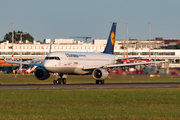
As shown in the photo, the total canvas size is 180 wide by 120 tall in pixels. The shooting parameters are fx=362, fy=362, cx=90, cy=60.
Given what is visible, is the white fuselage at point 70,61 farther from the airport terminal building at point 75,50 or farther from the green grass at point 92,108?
the airport terminal building at point 75,50

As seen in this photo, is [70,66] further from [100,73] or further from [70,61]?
[100,73]

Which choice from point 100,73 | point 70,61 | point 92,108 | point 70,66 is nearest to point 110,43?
point 100,73

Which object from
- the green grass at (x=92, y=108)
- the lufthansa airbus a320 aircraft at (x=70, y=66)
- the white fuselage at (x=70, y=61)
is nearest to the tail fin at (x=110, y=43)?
the white fuselage at (x=70, y=61)

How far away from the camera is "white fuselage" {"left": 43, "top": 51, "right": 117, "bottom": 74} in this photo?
44312 millimetres

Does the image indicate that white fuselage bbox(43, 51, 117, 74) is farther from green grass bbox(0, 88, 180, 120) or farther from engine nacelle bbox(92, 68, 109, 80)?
green grass bbox(0, 88, 180, 120)

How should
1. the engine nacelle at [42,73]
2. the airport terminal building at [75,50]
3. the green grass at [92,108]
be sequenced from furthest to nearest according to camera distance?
1. the airport terminal building at [75,50]
2. the engine nacelle at [42,73]
3. the green grass at [92,108]

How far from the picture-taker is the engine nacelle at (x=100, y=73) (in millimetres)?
45969

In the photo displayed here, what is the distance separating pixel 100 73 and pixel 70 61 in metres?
4.18

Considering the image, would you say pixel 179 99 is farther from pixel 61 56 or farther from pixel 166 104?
pixel 61 56

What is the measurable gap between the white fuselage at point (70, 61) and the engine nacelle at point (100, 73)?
2541 millimetres

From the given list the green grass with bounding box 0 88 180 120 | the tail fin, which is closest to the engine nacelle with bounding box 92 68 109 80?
the tail fin

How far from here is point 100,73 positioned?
A: 4669 centimetres

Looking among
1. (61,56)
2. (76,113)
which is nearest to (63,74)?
(61,56)

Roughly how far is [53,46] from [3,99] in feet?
487
